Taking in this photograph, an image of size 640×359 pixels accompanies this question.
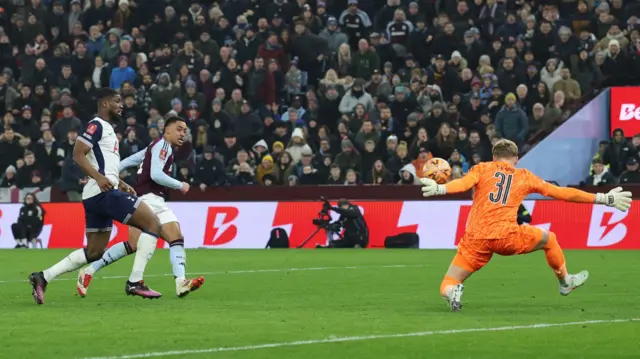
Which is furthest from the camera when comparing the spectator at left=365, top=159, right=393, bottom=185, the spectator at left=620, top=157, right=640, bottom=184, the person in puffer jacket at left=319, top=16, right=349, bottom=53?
the person in puffer jacket at left=319, top=16, right=349, bottom=53

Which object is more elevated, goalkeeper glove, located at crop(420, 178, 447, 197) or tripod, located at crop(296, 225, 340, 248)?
goalkeeper glove, located at crop(420, 178, 447, 197)

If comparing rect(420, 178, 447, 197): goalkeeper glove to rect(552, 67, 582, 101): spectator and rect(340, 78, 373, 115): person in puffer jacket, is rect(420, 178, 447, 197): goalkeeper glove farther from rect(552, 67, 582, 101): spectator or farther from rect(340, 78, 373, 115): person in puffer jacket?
rect(340, 78, 373, 115): person in puffer jacket

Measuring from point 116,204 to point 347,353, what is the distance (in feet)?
17.4

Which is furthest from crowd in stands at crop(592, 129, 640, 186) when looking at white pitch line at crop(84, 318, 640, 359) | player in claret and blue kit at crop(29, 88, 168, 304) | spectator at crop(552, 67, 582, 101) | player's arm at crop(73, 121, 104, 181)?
white pitch line at crop(84, 318, 640, 359)

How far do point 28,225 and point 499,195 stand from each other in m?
18.7

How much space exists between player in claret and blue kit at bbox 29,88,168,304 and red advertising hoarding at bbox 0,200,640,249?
13740mm

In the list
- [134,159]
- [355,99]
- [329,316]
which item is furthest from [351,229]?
[329,316]

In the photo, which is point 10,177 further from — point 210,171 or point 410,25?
point 410,25

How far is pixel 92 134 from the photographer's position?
13.8m

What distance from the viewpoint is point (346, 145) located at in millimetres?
28406

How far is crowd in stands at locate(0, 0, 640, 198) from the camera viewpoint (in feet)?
93.6

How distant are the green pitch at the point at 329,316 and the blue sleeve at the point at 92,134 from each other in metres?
1.65

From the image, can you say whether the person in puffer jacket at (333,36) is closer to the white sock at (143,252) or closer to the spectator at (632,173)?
the spectator at (632,173)

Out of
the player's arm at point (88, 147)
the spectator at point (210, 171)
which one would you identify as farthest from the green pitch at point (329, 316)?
the spectator at point (210, 171)
